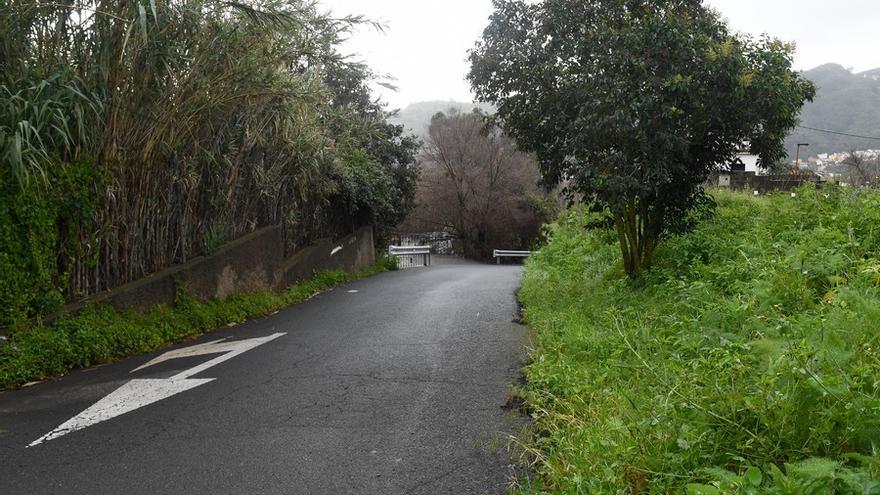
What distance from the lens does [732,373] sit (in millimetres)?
3201

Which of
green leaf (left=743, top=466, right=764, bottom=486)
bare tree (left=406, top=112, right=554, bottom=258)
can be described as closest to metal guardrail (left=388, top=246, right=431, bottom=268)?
bare tree (left=406, top=112, right=554, bottom=258)

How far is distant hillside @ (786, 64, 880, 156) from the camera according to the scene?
157 feet

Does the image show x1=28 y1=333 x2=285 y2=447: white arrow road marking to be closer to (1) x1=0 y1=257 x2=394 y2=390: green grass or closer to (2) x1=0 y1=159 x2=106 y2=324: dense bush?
(1) x1=0 y1=257 x2=394 y2=390: green grass

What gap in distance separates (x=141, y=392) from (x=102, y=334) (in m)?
1.64

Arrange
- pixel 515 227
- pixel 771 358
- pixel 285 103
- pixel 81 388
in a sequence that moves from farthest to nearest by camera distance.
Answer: pixel 515 227
pixel 285 103
pixel 81 388
pixel 771 358

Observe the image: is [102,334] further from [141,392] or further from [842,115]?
[842,115]

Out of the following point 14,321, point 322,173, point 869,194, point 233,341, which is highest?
point 322,173

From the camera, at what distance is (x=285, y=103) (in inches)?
324

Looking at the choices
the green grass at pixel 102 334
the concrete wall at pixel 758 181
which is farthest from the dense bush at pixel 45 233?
the concrete wall at pixel 758 181

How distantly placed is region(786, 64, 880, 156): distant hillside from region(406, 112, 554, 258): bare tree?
62.0 ft

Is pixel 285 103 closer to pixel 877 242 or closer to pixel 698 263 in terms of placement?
pixel 698 263

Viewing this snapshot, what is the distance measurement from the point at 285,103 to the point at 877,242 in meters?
6.76

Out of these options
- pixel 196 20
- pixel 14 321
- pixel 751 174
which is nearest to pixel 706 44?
pixel 196 20

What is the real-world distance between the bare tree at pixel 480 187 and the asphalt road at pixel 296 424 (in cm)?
2844
